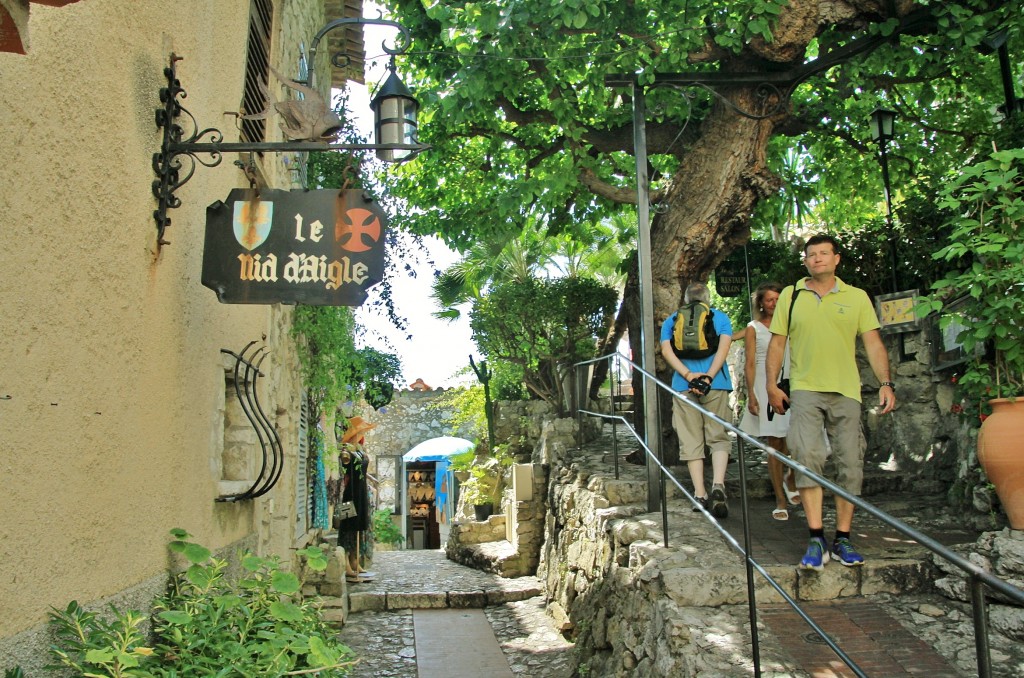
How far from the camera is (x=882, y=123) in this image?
28.4 feet

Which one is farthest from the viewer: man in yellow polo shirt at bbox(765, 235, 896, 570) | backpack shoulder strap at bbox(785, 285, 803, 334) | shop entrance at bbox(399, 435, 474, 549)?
shop entrance at bbox(399, 435, 474, 549)

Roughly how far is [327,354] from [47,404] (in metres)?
5.12

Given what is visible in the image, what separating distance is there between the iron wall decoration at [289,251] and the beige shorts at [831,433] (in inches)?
99.1

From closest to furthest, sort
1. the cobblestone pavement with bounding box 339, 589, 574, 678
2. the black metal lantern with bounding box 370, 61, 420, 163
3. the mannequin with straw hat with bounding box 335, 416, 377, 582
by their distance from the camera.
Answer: the black metal lantern with bounding box 370, 61, 420, 163 → the cobblestone pavement with bounding box 339, 589, 574, 678 → the mannequin with straw hat with bounding box 335, 416, 377, 582

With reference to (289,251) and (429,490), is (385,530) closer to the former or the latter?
(429,490)

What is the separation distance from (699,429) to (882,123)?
4555mm

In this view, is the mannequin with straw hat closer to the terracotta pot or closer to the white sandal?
the white sandal

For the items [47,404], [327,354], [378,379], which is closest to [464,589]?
[378,379]

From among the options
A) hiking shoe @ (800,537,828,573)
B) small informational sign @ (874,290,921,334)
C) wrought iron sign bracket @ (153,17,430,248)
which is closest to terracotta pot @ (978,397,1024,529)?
hiking shoe @ (800,537,828,573)

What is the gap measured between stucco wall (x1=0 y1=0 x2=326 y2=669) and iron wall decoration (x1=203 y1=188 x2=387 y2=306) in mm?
265

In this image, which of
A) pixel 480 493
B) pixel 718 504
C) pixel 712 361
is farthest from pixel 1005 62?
pixel 480 493

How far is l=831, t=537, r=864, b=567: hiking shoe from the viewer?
4492mm

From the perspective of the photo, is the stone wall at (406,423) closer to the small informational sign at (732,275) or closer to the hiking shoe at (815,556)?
the small informational sign at (732,275)

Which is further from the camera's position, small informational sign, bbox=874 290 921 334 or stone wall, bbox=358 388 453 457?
stone wall, bbox=358 388 453 457
